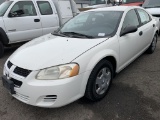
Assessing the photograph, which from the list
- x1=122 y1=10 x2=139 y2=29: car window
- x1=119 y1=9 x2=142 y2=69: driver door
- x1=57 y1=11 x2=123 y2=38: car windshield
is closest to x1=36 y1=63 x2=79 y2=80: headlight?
x1=57 y1=11 x2=123 y2=38: car windshield

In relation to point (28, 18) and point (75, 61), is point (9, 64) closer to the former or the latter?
point (75, 61)

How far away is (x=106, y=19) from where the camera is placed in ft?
12.3

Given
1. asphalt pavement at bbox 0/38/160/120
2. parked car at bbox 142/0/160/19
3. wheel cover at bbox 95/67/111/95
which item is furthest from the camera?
parked car at bbox 142/0/160/19

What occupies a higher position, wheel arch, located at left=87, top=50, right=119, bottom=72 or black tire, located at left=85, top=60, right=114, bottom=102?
wheel arch, located at left=87, top=50, right=119, bottom=72

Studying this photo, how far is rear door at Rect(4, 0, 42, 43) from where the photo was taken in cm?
568

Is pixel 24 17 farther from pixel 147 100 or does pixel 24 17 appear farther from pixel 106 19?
pixel 147 100

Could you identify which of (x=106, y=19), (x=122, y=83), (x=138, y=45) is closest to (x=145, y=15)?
(x=138, y=45)

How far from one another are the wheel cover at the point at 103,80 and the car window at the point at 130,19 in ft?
3.33

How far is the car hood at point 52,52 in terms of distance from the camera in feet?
8.69

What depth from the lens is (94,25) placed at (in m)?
3.70

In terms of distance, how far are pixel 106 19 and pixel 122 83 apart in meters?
1.32

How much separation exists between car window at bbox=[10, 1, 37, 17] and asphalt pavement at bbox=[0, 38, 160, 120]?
3.19 metres

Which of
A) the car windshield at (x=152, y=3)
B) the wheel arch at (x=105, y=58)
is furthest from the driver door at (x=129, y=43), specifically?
the car windshield at (x=152, y=3)

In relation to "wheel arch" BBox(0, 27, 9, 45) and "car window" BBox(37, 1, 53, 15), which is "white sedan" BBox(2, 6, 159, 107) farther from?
"car window" BBox(37, 1, 53, 15)
